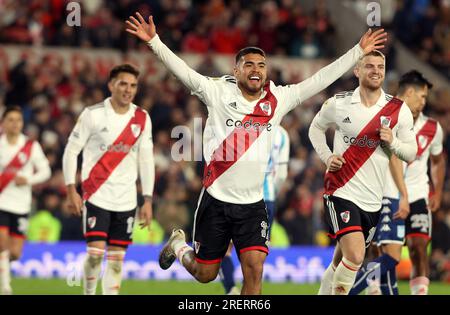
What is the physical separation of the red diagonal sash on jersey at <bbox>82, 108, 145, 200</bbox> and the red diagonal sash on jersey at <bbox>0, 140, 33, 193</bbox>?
9.07ft

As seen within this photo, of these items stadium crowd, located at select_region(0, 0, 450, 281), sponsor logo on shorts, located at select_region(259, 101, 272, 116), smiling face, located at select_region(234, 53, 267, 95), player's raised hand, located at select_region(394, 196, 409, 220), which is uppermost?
stadium crowd, located at select_region(0, 0, 450, 281)

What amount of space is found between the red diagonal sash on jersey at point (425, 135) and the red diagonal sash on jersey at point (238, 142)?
3.35 m

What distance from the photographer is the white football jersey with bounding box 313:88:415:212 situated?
35.4 feet

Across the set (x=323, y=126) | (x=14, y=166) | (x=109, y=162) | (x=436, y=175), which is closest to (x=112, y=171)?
(x=109, y=162)

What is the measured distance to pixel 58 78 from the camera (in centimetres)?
2186

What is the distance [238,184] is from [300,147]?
39.2 ft

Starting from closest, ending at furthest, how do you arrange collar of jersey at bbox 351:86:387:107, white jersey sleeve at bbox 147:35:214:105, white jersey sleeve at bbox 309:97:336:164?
white jersey sleeve at bbox 147:35:214:105 < collar of jersey at bbox 351:86:387:107 < white jersey sleeve at bbox 309:97:336:164

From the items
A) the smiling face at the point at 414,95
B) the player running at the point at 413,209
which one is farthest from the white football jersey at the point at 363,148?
the smiling face at the point at 414,95

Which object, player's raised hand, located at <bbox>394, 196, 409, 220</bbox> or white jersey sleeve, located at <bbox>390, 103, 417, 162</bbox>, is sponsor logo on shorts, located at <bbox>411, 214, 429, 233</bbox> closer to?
player's raised hand, located at <bbox>394, 196, 409, 220</bbox>

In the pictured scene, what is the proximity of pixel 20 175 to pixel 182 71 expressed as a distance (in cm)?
549

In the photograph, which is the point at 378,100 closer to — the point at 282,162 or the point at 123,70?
the point at 123,70

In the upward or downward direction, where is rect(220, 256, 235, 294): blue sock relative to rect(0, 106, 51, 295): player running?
downward

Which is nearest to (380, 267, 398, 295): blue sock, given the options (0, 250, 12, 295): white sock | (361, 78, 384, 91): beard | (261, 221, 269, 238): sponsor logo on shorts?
(361, 78, 384, 91): beard
